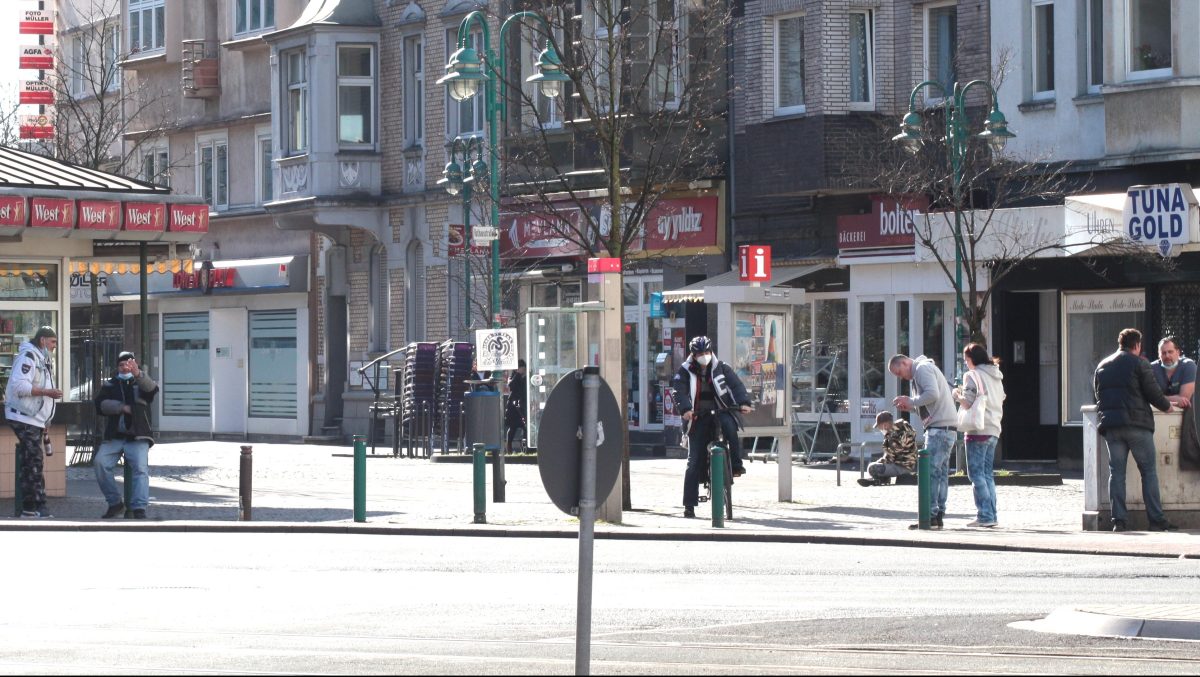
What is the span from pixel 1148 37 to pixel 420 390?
44.9ft

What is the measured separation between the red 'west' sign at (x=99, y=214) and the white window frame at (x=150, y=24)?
88.1ft

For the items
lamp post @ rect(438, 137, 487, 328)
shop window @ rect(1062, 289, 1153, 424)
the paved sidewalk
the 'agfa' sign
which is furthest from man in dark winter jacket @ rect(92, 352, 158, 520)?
shop window @ rect(1062, 289, 1153, 424)

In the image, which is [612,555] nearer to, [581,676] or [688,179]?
[581,676]

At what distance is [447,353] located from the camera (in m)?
36.7

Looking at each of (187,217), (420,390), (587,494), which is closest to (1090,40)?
(420,390)

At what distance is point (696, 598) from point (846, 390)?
2113cm

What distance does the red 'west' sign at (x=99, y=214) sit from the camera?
24812 millimetres

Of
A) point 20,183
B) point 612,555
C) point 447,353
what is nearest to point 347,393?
point 447,353

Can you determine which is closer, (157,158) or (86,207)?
(86,207)

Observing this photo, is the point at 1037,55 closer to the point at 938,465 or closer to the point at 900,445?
the point at 900,445

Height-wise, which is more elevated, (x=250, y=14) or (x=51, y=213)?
(x=250, y=14)

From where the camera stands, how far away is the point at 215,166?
5047 cm

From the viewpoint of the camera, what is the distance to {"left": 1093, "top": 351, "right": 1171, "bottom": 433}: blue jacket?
64.5 feet

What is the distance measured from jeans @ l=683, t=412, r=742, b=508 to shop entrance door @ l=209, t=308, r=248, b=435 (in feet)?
93.3
